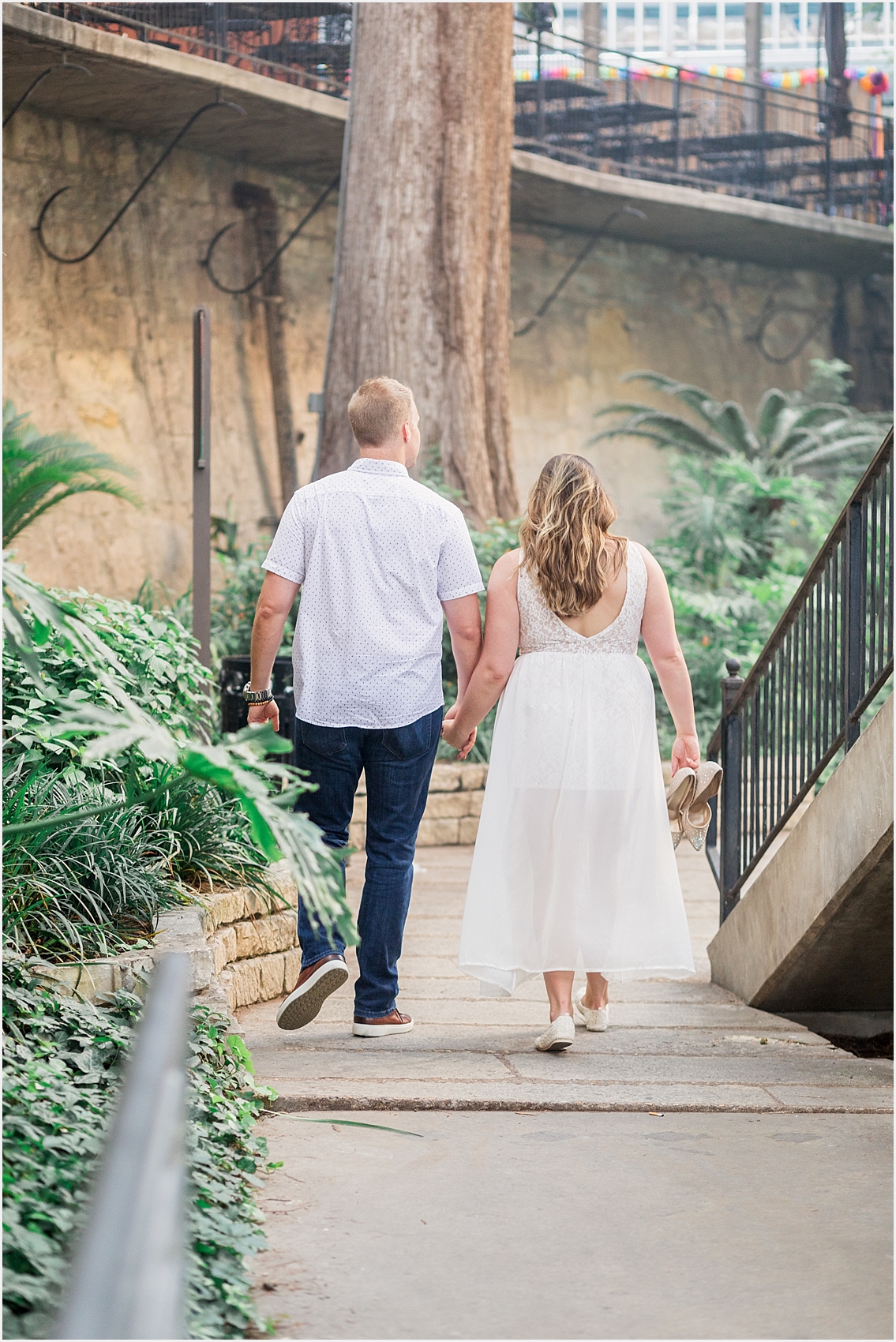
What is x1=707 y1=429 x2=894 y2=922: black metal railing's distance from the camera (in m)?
4.32

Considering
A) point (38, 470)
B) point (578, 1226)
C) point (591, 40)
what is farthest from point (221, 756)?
point (591, 40)

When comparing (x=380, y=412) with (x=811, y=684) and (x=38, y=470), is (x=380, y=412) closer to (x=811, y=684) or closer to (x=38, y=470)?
(x=811, y=684)

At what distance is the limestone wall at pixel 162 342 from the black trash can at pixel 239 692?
441cm

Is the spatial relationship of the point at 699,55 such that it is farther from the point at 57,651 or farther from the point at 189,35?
the point at 57,651

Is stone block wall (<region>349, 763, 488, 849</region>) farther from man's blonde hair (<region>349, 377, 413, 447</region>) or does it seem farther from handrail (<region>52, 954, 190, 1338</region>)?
handrail (<region>52, 954, 190, 1338</region>)

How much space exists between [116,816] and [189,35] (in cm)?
1002

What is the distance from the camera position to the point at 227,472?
12367 mm

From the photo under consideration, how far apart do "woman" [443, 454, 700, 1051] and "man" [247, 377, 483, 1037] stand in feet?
0.67

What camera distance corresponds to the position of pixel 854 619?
4402mm

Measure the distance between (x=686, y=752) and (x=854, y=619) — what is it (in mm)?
826

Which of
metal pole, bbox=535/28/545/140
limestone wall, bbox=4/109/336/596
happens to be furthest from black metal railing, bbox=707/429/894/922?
metal pole, bbox=535/28/545/140

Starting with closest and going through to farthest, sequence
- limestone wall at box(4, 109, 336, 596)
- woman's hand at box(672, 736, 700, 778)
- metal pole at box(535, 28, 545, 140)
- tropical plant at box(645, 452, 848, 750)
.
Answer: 1. woman's hand at box(672, 736, 700, 778)
2. limestone wall at box(4, 109, 336, 596)
3. tropical plant at box(645, 452, 848, 750)
4. metal pole at box(535, 28, 545, 140)

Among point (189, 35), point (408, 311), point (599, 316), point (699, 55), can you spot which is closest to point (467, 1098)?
point (408, 311)

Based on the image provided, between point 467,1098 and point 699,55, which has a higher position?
point 699,55
